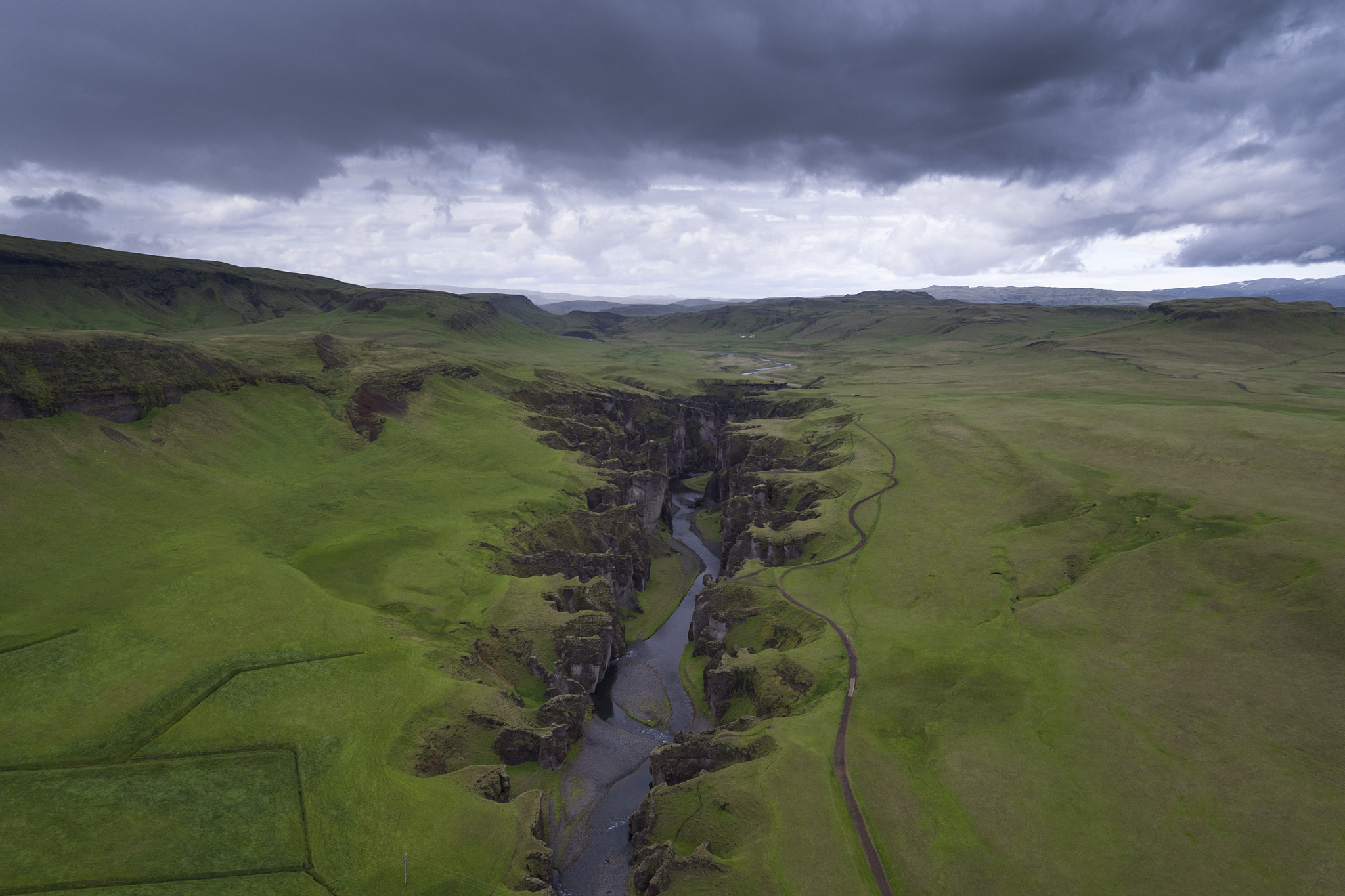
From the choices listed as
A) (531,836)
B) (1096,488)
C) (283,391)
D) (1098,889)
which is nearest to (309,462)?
(283,391)

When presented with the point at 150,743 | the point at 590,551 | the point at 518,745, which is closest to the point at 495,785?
the point at 518,745

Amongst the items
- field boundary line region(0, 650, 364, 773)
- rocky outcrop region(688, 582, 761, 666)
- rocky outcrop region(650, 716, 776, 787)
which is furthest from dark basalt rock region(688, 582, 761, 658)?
field boundary line region(0, 650, 364, 773)

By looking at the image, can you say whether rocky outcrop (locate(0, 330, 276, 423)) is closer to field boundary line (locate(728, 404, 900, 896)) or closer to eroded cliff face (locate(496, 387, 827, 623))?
eroded cliff face (locate(496, 387, 827, 623))

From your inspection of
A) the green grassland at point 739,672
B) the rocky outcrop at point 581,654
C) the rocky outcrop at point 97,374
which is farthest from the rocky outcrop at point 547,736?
the rocky outcrop at point 97,374

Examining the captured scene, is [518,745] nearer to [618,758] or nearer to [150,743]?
[618,758]

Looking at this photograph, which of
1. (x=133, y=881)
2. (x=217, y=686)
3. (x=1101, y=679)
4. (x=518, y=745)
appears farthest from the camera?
(x=518, y=745)

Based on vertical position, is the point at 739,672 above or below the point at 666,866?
above
